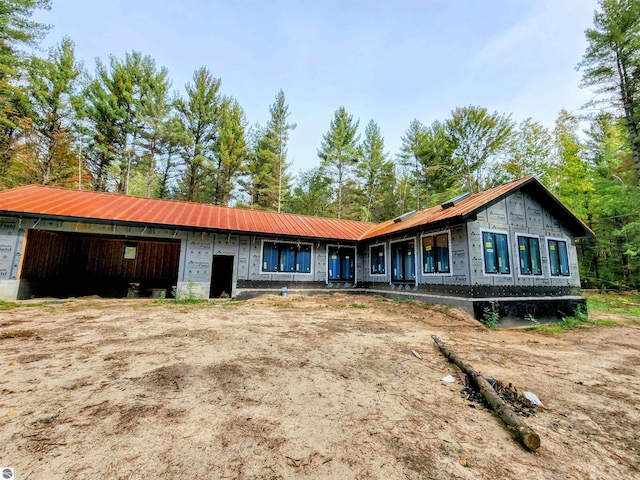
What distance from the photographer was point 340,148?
2486cm

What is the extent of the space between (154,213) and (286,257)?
6.38m

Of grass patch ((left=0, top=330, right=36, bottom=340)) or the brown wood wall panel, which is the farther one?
the brown wood wall panel

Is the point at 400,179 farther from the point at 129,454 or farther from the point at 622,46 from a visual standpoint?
the point at 129,454

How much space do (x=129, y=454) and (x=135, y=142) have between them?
2521cm

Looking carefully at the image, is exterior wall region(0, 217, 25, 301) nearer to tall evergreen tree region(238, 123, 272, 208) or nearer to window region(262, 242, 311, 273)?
window region(262, 242, 311, 273)

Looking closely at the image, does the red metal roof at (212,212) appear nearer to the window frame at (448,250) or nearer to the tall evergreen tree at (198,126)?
the window frame at (448,250)

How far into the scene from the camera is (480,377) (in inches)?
144

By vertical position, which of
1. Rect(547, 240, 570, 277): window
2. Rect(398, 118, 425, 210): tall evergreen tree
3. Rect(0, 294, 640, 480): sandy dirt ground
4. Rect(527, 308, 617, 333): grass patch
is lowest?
Rect(527, 308, 617, 333): grass patch

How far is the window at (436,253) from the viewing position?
9.95 meters

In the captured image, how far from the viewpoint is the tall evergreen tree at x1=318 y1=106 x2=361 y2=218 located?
2497 centimetres

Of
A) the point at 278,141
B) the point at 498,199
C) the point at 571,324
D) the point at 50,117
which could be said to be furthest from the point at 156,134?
the point at 571,324

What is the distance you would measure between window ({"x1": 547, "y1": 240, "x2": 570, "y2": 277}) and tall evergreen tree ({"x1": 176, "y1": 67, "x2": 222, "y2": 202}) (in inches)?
916

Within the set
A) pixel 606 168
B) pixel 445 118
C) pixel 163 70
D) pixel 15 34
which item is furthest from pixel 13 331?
pixel 606 168

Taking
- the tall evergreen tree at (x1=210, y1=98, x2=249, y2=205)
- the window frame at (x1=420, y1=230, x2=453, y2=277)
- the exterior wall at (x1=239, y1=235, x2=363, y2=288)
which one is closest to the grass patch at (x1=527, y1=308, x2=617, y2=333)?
the window frame at (x1=420, y1=230, x2=453, y2=277)
